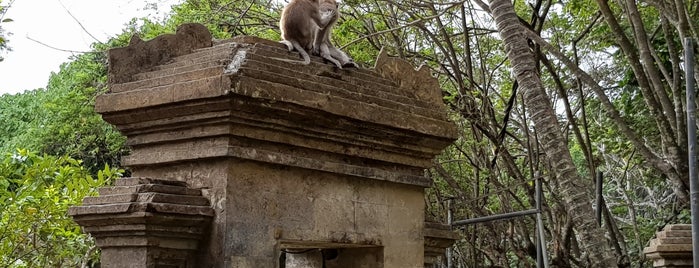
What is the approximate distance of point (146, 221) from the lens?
400 cm

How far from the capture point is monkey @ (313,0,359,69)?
16.3 feet

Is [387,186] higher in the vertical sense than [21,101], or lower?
lower

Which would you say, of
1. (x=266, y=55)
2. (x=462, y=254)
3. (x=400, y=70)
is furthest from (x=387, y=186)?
(x=462, y=254)

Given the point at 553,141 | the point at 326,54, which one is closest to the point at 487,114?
the point at 553,141

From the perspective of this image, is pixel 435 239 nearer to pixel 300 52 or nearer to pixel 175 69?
pixel 300 52

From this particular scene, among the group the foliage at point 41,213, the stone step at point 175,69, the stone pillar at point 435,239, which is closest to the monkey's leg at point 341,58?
the stone step at point 175,69

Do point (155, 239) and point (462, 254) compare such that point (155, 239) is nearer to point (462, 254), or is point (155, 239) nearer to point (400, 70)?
point (400, 70)

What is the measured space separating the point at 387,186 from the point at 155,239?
1.49 metres

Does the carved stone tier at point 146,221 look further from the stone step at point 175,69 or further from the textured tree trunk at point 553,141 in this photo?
the textured tree trunk at point 553,141

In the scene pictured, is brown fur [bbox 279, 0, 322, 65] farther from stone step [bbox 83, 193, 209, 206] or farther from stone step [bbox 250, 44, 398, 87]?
stone step [bbox 83, 193, 209, 206]

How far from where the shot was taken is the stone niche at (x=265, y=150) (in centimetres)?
421

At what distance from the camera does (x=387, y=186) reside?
16.6 feet

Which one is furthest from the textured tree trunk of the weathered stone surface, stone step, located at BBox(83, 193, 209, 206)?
stone step, located at BBox(83, 193, 209, 206)

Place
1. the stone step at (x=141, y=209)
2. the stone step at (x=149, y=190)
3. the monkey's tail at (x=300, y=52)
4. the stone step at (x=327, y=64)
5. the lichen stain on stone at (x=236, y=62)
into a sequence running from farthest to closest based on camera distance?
the monkey's tail at (x=300, y=52)
the stone step at (x=327, y=64)
the lichen stain on stone at (x=236, y=62)
the stone step at (x=149, y=190)
the stone step at (x=141, y=209)
